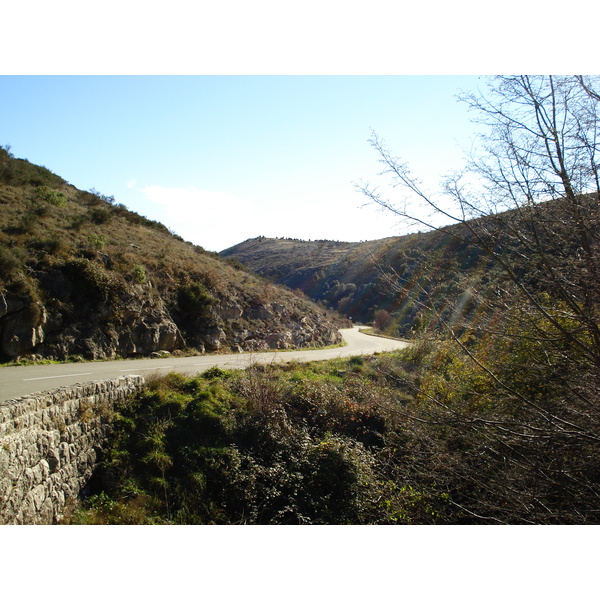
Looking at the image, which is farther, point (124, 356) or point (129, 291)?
point (129, 291)

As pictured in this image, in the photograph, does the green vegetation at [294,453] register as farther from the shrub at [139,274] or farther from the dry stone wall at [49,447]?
the shrub at [139,274]

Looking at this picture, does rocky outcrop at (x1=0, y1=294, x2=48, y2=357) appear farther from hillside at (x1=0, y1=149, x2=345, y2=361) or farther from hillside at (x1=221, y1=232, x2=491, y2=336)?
hillside at (x1=221, y1=232, x2=491, y2=336)

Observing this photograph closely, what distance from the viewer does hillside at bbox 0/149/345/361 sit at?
42.8ft

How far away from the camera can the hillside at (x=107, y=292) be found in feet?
42.8

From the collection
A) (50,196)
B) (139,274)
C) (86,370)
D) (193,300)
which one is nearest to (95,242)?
(139,274)

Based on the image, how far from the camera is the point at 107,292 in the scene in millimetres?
15289

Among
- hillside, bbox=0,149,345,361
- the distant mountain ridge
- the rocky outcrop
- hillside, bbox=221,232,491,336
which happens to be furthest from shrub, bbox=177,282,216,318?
the distant mountain ridge

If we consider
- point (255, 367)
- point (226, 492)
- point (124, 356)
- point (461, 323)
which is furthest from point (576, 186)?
point (124, 356)

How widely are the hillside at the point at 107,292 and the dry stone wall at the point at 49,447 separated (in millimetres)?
4995

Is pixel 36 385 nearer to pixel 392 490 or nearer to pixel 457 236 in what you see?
pixel 392 490

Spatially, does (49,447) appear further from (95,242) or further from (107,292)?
(95,242)

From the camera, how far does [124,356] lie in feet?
49.5

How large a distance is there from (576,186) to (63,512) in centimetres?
894

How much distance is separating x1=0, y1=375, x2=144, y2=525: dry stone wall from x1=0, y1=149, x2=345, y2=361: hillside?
16.4ft
